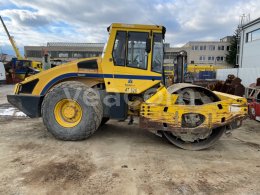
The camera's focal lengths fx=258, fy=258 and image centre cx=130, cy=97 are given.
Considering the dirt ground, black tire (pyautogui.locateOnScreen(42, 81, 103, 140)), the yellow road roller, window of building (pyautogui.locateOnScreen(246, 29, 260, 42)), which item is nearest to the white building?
window of building (pyautogui.locateOnScreen(246, 29, 260, 42))

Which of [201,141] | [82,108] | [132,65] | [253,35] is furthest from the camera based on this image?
[253,35]

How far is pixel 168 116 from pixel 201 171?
1345 mm

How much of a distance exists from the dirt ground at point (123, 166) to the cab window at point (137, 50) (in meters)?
1.82

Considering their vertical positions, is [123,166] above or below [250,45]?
below

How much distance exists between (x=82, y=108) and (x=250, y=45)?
21.2 meters

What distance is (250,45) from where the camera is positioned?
2277 cm

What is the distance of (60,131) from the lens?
584 centimetres

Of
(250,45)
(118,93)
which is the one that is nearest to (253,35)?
(250,45)

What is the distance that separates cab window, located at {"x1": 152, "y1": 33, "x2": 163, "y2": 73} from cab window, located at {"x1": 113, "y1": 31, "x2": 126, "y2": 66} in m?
0.69

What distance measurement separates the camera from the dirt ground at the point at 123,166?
147 inches

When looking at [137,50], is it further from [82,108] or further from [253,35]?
[253,35]

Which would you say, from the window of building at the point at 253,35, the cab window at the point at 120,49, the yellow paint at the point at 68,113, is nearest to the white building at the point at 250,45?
the window of building at the point at 253,35

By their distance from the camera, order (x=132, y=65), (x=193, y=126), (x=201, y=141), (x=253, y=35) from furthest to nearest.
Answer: (x=253, y=35)
(x=132, y=65)
(x=201, y=141)
(x=193, y=126)

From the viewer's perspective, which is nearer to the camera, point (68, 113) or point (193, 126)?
point (193, 126)
